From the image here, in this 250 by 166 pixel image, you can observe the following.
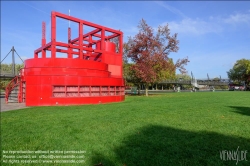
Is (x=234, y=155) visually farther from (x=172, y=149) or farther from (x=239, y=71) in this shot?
(x=239, y=71)

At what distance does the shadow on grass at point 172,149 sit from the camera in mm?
4051

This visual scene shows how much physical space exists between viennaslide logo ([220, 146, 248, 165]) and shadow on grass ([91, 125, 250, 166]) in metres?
0.07

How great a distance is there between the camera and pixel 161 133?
615 cm

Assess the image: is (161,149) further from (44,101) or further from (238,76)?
(238,76)

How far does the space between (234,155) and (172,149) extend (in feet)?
4.30

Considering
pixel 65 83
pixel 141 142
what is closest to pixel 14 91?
pixel 65 83

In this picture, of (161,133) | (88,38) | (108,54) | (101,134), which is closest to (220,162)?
(161,133)

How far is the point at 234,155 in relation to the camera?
13.9 ft

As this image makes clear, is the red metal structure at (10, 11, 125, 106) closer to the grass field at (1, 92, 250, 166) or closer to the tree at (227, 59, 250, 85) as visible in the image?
the grass field at (1, 92, 250, 166)

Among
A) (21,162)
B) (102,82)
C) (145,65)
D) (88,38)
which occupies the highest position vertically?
(88,38)

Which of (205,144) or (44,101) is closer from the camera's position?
(205,144)

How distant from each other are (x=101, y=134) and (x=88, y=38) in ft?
95.3

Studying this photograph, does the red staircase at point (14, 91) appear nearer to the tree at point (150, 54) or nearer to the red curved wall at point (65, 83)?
the red curved wall at point (65, 83)

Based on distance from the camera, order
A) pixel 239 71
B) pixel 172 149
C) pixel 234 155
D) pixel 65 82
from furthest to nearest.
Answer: pixel 239 71 → pixel 65 82 → pixel 172 149 → pixel 234 155
